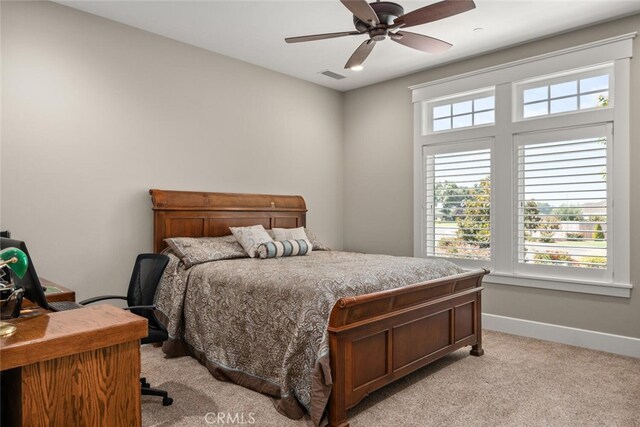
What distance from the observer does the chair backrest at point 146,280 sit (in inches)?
114

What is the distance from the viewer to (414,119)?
534cm

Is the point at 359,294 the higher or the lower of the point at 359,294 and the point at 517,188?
the lower

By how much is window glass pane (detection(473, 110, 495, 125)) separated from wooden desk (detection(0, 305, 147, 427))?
173 inches

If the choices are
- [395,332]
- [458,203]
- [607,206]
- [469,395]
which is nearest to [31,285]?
[395,332]

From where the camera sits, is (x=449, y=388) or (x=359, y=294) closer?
(x=359, y=294)

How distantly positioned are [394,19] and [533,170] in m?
2.36

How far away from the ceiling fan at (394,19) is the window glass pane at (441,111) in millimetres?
1809

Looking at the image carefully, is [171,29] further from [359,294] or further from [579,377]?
[579,377]

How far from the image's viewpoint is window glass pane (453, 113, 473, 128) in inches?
194

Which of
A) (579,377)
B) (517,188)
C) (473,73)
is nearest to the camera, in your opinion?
(579,377)

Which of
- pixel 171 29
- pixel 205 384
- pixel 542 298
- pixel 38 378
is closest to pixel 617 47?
pixel 542 298

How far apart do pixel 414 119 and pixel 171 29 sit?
2976mm

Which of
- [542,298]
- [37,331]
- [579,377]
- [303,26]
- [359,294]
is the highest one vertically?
[303,26]

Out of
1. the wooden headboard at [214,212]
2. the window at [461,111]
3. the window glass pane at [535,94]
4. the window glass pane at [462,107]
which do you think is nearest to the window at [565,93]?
the window glass pane at [535,94]
